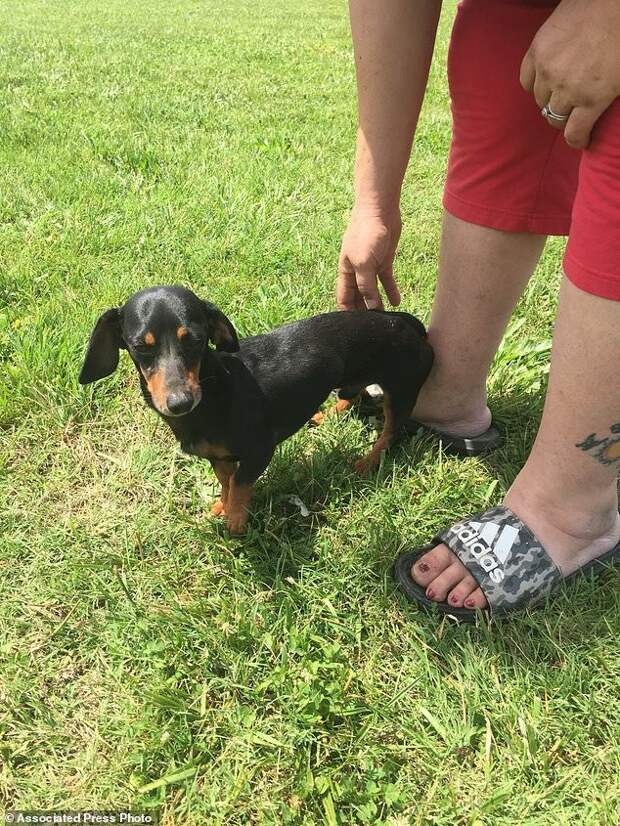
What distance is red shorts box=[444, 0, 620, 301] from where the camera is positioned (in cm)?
188

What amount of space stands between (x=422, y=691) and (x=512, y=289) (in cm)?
137

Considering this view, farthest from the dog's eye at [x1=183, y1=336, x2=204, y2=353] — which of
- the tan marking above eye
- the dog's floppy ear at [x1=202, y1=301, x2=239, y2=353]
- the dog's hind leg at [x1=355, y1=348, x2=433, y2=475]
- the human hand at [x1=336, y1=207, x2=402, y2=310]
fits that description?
the tan marking above eye

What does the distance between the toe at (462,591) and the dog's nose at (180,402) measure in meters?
0.96

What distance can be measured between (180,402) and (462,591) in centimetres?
101

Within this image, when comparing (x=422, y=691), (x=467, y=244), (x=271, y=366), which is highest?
(x=467, y=244)

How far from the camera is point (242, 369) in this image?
223 centimetres

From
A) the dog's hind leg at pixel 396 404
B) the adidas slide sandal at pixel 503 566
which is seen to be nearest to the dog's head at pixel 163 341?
the dog's hind leg at pixel 396 404

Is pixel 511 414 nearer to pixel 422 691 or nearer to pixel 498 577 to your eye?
pixel 498 577

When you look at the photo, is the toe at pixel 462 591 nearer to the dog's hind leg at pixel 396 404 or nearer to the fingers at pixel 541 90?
the dog's hind leg at pixel 396 404

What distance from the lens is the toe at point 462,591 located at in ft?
6.39

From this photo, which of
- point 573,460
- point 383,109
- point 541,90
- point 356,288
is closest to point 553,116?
point 541,90

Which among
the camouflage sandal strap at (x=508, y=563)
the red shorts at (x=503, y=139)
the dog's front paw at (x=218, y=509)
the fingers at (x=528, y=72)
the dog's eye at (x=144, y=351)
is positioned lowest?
the dog's front paw at (x=218, y=509)

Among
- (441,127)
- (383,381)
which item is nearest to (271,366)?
(383,381)

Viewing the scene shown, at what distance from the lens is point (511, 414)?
2758 mm
